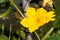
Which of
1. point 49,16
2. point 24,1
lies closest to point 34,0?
point 24,1

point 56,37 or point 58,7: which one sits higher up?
point 58,7

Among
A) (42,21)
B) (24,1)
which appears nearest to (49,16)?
(42,21)

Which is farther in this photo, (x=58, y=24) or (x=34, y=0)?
(x=34, y=0)

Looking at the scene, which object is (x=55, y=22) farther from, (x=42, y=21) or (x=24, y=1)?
(x=24, y=1)

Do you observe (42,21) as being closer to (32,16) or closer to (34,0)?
(32,16)

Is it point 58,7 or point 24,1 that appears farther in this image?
point 24,1

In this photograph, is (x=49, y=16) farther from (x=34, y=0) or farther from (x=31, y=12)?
(x=34, y=0)

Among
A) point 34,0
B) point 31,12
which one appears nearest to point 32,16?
point 31,12
